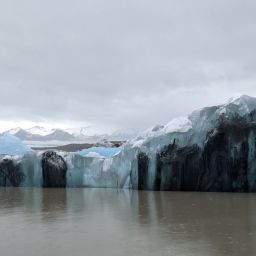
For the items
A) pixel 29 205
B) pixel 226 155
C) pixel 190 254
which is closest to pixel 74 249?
pixel 190 254

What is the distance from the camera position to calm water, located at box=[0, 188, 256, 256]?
22.6ft

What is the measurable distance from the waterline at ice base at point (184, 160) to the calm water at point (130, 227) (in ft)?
10.7

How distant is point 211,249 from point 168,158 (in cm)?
1149

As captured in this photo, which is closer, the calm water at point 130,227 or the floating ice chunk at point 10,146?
the calm water at point 130,227

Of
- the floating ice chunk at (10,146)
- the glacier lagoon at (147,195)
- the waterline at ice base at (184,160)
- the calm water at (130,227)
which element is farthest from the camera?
the floating ice chunk at (10,146)

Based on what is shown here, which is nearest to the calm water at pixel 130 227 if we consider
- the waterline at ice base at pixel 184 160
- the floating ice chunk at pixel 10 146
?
the waterline at ice base at pixel 184 160

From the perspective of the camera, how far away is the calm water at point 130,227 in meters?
6.88

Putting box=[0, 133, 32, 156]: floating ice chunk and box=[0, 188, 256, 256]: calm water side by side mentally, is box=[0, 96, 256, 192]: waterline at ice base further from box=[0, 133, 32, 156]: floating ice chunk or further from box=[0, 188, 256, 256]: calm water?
box=[0, 133, 32, 156]: floating ice chunk

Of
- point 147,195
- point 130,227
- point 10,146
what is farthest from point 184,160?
point 10,146

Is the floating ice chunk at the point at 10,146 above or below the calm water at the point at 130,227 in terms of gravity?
above

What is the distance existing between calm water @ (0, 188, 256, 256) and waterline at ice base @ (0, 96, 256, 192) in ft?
10.7

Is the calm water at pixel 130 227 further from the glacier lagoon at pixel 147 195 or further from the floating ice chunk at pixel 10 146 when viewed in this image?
the floating ice chunk at pixel 10 146

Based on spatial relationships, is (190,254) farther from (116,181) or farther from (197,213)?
(116,181)

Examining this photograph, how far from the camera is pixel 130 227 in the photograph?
8961 millimetres
